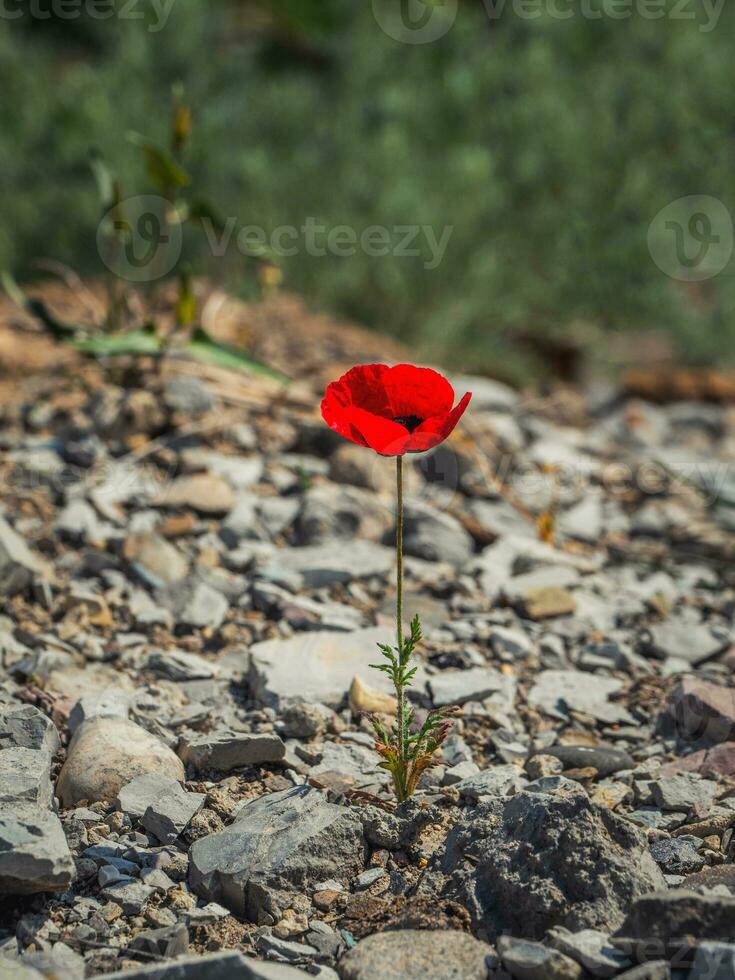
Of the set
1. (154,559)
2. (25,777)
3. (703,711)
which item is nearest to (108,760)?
(25,777)

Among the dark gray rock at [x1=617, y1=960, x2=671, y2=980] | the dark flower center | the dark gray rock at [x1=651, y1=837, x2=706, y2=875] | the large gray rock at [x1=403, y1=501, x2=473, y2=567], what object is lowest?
the dark gray rock at [x1=617, y1=960, x2=671, y2=980]

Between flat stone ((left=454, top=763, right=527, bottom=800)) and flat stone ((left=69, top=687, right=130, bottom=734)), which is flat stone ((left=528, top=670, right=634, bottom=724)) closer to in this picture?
flat stone ((left=454, top=763, right=527, bottom=800))

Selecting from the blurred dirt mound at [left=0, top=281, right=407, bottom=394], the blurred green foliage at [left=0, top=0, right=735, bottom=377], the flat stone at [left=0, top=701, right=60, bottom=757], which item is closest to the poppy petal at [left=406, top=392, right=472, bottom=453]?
the flat stone at [left=0, top=701, right=60, bottom=757]

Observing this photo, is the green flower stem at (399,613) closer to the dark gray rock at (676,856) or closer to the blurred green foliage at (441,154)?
the dark gray rock at (676,856)

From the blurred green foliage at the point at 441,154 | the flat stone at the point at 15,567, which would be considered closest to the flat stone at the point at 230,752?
the flat stone at the point at 15,567

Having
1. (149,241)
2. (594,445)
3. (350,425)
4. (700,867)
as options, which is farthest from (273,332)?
(700,867)

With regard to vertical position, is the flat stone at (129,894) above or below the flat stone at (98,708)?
below
